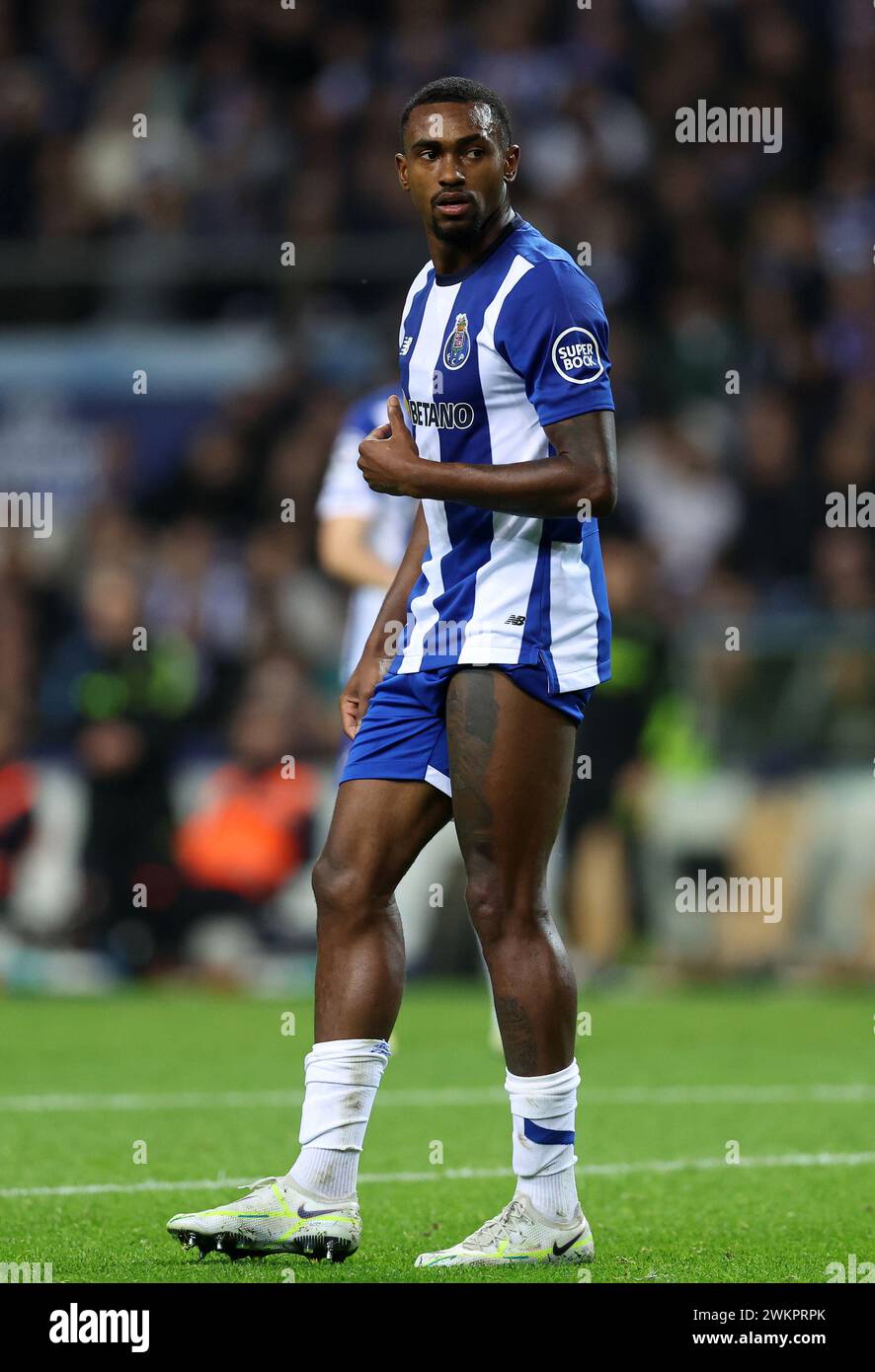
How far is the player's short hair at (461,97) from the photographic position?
4.64 m

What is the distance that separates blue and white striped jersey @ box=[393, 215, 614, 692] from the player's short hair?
22cm

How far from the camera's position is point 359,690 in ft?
16.9

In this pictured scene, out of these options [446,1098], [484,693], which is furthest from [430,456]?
[446,1098]

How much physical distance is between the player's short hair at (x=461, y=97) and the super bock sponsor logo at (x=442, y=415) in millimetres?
561

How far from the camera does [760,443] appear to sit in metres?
14.0

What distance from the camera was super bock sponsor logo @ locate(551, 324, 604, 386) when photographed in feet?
14.8

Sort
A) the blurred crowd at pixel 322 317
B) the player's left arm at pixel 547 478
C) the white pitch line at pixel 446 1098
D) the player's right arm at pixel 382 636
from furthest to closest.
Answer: the blurred crowd at pixel 322 317
the white pitch line at pixel 446 1098
the player's right arm at pixel 382 636
the player's left arm at pixel 547 478

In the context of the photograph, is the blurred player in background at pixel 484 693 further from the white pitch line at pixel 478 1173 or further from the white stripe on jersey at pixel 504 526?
the white pitch line at pixel 478 1173

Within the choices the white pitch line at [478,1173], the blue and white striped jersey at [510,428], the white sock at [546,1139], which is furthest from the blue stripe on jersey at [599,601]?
the white pitch line at [478,1173]

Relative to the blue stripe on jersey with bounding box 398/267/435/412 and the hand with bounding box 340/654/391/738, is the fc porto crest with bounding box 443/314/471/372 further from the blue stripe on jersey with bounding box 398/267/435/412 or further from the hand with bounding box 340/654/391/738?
the hand with bounding box 340/654/391/738

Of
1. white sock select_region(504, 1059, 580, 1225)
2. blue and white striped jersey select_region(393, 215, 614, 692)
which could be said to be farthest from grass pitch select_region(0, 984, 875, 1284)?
blue and white striped jersey select_region(393, 215, 614, 692)

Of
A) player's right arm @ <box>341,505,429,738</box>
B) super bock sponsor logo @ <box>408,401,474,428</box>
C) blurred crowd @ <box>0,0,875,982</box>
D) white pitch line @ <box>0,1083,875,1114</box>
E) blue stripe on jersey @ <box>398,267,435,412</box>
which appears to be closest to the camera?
super bock sponsor logo @ <box>408,401,474,428</box>

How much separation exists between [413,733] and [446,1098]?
10.8 feet
